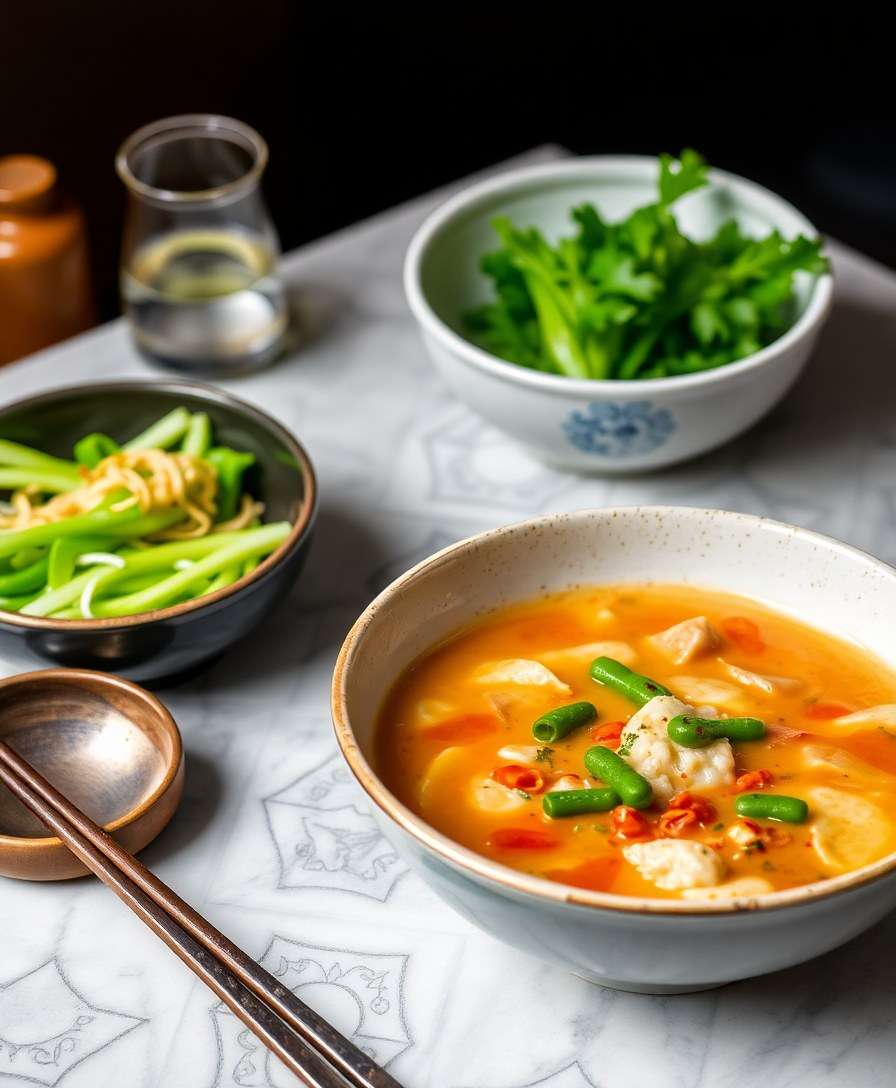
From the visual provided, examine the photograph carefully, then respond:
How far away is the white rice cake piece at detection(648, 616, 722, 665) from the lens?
176 centimetres

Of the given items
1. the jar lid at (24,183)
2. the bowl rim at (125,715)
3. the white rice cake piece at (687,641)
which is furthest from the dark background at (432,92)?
the white rice cake piece at (687,641)

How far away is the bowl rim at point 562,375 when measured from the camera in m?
2.17

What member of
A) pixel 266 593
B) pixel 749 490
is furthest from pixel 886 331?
pixel 266 593

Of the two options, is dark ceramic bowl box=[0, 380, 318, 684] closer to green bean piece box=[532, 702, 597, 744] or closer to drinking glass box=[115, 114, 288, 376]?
drinking glass box=[115, 114, 288, 376]

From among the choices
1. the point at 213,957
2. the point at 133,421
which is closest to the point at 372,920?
the point at 213,957

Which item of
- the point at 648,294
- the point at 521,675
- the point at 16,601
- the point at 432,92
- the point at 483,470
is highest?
the point at 648,294

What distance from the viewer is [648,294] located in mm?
2268

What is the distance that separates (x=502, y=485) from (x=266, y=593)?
0.60 metres

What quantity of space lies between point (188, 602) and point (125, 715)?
17cm

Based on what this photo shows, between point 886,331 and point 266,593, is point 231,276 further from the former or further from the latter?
point 886,331

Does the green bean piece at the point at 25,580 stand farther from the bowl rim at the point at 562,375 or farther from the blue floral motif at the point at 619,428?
the blue floral motif at the point at 619,428

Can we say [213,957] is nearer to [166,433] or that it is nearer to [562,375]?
[166,433]

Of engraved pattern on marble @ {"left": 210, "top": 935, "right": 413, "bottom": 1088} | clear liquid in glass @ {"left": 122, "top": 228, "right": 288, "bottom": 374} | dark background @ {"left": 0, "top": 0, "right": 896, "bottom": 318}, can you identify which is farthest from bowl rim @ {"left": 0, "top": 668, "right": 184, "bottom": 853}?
dark background @ {"left": 0, "top": 0, "right": 896, "bottom": 318}

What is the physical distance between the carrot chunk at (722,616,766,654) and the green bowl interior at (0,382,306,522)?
0.74 meters
